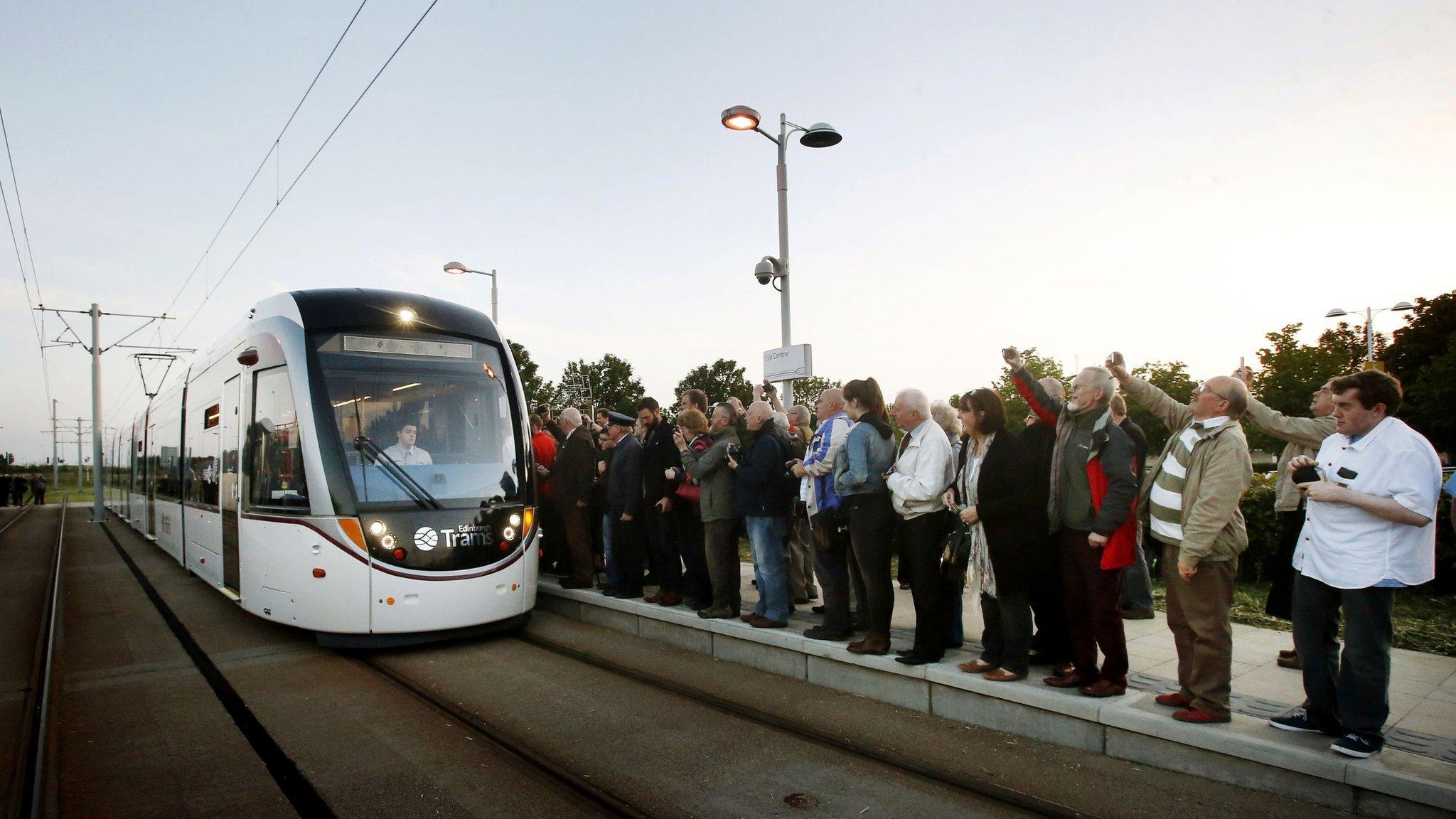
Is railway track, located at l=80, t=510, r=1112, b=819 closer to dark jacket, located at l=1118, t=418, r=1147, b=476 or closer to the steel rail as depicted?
the steel rail

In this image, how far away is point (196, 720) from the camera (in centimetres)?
570

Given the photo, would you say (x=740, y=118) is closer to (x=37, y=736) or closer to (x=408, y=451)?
(x=408, y=451)

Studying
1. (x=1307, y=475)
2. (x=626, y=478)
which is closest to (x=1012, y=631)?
(x=1307, y=475)

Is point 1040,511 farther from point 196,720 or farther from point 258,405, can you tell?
point 258,405

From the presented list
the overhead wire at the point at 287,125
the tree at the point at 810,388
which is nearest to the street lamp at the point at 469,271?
the overhead wire at the point at 287,125

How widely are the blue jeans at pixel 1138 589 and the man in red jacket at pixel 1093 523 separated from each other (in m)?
2.62

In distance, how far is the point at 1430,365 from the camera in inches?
1117

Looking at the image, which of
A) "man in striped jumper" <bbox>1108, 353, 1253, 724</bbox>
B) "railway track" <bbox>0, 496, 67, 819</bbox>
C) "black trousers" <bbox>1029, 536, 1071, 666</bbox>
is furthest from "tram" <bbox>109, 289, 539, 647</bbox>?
"man in striped jumper" <bbox>1108, 353, 1253, 724</bbox>

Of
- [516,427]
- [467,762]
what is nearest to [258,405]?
[516,427]

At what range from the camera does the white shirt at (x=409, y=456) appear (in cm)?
738

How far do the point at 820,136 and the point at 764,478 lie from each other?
5723mm

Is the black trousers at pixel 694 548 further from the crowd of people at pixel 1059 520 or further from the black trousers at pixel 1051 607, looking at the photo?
the black trousers at pixel 1051 607

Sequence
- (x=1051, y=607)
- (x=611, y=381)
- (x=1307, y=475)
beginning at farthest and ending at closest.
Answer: (x=611, y=381)
(x=1051, y=607)
(x=1307, y=475)

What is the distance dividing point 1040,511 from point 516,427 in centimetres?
491
